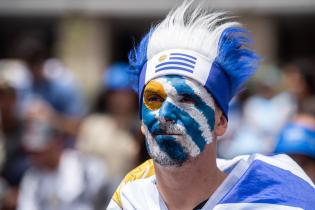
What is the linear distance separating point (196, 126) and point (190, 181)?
0.21 m

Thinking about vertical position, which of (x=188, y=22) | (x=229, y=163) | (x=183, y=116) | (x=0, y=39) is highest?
(x=188, y=22)

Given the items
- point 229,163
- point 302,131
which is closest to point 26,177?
point 302,131

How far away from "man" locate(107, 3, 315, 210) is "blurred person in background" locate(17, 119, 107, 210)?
9.78 ft

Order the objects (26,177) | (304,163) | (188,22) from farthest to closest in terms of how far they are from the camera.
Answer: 1. (26,177)
2. (304,163)
3. (188,22)

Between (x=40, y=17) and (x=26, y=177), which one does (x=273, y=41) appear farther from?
(x=26, y=177)

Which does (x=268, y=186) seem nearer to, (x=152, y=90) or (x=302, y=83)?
(x=152, y=90)

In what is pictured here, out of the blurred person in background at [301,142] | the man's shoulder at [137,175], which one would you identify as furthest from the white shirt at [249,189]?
the blurred person in background at [301,142]

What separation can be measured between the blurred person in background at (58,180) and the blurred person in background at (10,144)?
0.12 meters

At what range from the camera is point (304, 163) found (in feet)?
16.0

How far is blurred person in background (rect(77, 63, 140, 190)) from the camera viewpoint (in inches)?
299

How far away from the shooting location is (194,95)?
11.1ft

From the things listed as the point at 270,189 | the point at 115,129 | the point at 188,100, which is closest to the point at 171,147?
the point at 188,100

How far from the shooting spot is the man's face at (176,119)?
3336 mm

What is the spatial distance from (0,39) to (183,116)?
1668 centimetres
